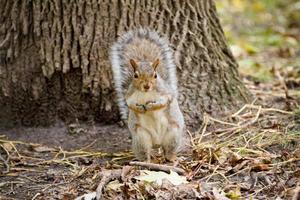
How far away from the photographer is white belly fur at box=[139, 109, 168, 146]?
3.24 m

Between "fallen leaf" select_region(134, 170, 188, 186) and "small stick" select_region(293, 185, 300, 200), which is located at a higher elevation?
"fallen leaf" select_region(134, 170, 188, 186)

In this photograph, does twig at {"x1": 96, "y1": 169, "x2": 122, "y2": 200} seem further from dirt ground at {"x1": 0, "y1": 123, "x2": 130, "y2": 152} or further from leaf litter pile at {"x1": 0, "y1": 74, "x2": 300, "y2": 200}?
dirt ground at {"x1": 0, "y1": 123, "x2": 130, "y2": 152}

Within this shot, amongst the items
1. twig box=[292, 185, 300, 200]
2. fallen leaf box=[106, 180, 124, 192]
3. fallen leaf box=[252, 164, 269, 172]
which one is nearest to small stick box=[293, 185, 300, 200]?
twig box=[292, 185, 300, 200]

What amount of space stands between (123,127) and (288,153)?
3.49 ft

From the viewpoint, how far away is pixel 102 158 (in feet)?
11.4

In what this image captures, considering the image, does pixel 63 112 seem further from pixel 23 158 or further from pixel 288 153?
pixel 288 153

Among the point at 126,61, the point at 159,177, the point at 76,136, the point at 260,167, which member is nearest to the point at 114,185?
the point at 159,177

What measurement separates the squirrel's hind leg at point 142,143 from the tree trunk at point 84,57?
1.99ft

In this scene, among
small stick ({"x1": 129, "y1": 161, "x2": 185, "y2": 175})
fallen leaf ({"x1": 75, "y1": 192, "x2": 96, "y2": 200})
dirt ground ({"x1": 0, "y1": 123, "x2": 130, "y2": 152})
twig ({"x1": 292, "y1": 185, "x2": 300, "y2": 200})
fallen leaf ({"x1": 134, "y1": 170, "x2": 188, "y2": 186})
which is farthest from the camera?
dirt ground ({"x1": 0, "y1": 123, "x2": 130, "y2": 152})

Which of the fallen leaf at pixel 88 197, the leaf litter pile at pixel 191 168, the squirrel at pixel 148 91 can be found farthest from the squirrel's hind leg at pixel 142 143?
the fallen leaf at pixel 88 197

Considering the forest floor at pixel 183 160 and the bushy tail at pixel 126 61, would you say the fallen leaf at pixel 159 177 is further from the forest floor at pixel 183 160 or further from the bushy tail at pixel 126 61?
the bushy tail at pixel 126 61

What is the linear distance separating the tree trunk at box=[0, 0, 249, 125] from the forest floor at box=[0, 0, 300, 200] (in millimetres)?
119

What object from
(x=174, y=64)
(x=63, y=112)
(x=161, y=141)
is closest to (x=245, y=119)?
(x=174, y=64)

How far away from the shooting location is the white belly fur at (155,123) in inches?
128
